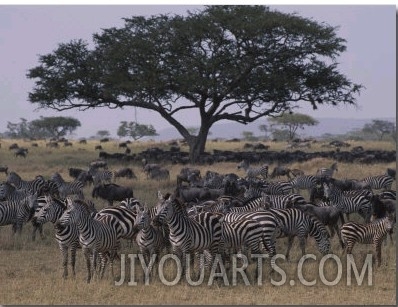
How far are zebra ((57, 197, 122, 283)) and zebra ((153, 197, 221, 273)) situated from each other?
32.7 inches

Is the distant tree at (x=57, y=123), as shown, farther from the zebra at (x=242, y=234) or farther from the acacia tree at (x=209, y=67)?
the zebra at (x=242, y=234)

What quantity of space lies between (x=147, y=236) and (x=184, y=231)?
0.63 metres

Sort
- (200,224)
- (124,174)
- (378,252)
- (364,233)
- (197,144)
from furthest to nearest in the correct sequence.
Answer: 1. (197,144)
2. (124,174)
3. (364,233)
4. (378,252)
5. (200,224)

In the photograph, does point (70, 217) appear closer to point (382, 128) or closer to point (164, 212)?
point (164, 212)

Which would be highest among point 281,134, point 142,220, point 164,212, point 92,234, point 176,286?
point 164,212

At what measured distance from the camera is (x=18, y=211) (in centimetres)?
1435

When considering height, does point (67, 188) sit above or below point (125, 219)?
below

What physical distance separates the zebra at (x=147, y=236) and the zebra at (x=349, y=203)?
586 cm

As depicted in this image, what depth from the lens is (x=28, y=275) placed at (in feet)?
36.8

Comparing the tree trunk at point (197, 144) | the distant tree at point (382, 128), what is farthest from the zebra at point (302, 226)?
the distant tree at point (382, 128)

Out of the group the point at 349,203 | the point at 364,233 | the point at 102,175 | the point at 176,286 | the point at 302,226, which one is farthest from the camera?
the point at 102,175

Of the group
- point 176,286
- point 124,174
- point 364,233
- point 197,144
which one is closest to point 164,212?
point 176,286

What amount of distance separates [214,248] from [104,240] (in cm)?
168

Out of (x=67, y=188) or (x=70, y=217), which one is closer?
(x=70, y=217)
